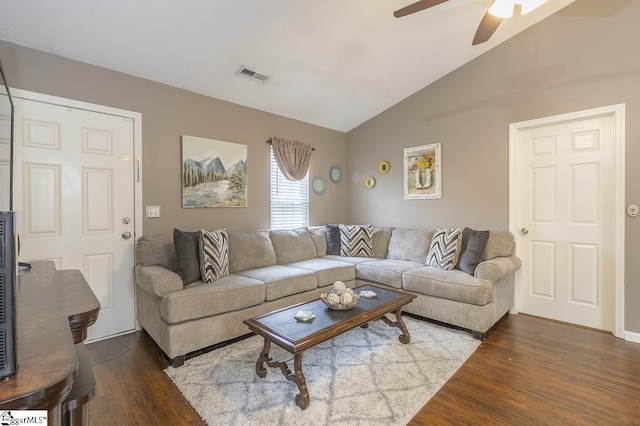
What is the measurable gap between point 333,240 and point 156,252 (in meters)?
2.25

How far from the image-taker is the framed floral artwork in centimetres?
397

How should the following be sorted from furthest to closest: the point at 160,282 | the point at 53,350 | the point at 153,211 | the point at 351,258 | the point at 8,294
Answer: the point at 351,258 < the point at 153,211 < the point at 160,282 < the point at 53,350 < the point at 8,294

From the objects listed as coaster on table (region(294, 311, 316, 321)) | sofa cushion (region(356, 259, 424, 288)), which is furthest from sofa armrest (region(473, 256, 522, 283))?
coaster on table (region(294, 311, 316, 321))

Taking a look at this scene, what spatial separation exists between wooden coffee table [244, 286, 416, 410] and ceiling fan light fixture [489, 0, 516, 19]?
7.04 ft

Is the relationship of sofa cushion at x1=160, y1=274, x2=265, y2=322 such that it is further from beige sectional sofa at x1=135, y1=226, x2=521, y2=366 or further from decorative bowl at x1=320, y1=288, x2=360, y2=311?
decorative bowl at x1=320, y1=288, x2=360, y2=311

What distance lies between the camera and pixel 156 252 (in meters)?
2.78

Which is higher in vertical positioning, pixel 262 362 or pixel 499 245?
pixel 499 245

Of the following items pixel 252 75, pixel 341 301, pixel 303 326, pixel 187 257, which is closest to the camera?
pixel 303 326

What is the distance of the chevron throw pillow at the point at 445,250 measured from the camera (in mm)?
3217

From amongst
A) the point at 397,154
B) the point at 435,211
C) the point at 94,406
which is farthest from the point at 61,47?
the point at 435,211

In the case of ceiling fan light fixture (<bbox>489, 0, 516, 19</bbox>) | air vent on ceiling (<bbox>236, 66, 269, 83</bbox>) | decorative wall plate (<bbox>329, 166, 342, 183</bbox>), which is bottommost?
decorative wall plate (<bbox>329, 166, 342, 183</bbox>)

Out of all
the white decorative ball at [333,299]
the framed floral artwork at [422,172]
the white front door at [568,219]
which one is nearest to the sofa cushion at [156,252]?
the white decorative ball at [333,299]

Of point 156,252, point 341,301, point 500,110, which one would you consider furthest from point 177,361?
point 500,110

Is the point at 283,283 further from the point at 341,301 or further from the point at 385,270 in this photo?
the point at 385,270
